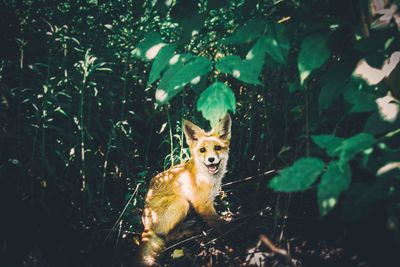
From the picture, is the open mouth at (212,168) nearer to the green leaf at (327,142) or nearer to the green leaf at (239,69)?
the green leaf at (239,69)

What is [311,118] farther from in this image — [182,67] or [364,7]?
[182,67]

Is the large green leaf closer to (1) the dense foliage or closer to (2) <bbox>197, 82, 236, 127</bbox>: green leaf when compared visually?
(1) the dense foliage

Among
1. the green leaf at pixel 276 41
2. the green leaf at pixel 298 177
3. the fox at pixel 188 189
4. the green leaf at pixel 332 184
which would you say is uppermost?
the green leaf at pixel 276 41

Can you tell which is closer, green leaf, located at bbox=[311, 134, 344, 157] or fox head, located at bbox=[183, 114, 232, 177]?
green leaf, located at bbox=[311, 134, 344, 157]

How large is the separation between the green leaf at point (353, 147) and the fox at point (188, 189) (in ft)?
3.21

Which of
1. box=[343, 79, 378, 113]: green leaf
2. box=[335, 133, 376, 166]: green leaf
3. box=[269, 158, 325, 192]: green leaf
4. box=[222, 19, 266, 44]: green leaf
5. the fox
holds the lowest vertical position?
the fox

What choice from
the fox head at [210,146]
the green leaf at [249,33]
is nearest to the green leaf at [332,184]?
the green leaf at [249,33]

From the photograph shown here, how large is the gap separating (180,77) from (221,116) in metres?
0.21

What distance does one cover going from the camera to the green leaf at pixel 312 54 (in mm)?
1092

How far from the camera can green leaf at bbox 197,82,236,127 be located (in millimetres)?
1072

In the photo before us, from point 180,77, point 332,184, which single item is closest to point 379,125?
point 332,184

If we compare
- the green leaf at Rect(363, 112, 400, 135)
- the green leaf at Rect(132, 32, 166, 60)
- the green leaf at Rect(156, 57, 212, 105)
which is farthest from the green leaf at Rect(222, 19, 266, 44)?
the green leaf at Rect(363, 112, 400, 135)

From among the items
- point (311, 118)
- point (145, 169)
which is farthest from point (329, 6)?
point (145, 169)

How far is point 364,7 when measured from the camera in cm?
126
